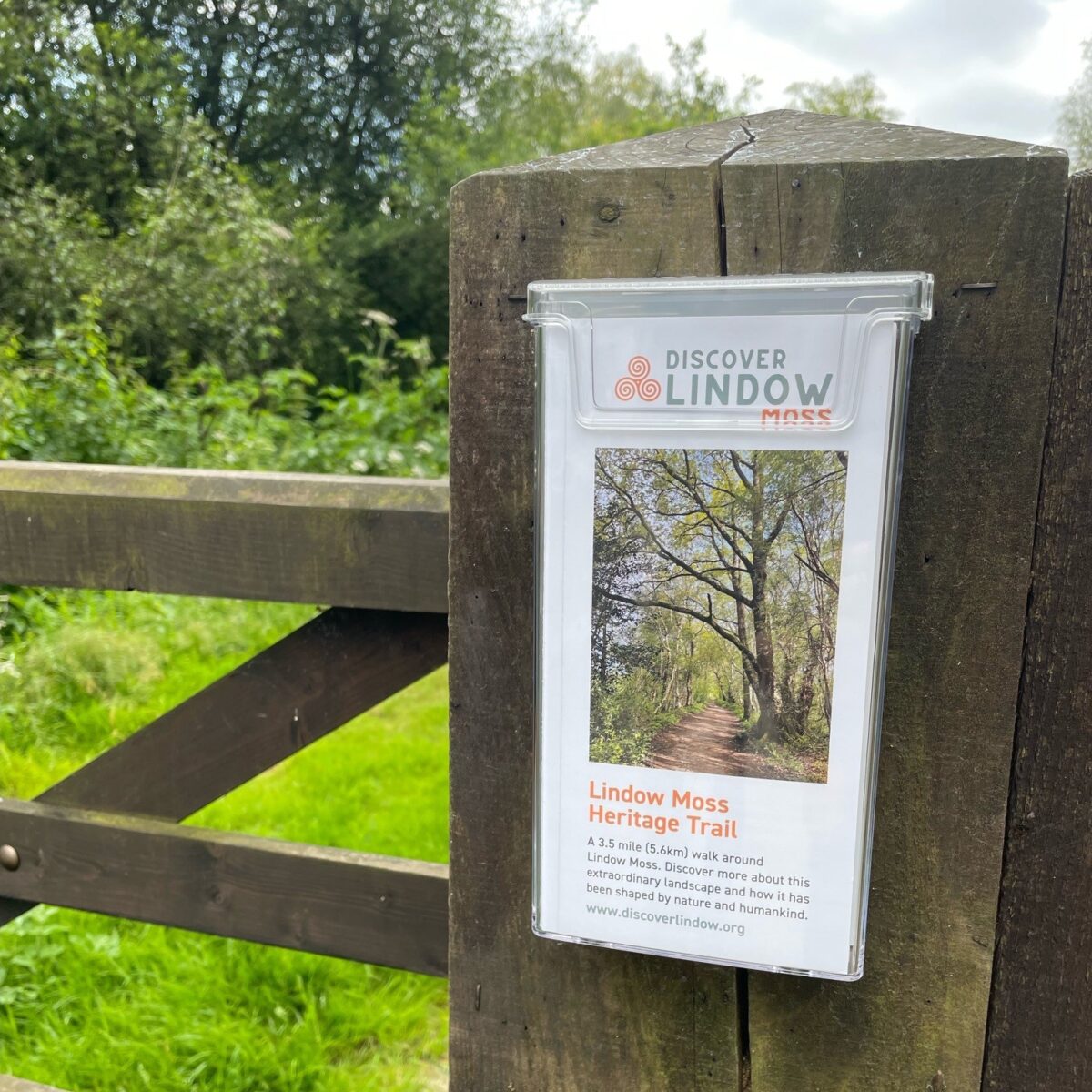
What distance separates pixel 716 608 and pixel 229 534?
26.5 inches

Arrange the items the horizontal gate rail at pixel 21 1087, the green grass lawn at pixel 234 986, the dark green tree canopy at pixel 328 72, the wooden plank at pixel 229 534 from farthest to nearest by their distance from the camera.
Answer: the dark green tree canopy at pixel 328 72, the green grass lawn at pixel 234 986, the horizontal gate rail at pixel 21 1087, the wooden plank at pixel 229 534

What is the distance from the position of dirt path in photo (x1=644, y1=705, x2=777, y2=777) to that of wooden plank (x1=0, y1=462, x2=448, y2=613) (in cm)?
41

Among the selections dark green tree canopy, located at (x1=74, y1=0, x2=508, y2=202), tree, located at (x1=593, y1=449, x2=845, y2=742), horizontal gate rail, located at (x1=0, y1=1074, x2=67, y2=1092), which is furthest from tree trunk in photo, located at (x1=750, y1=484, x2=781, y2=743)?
dark green tree canopy, located at (x1=74, y1=0, x2=508, y2=202)

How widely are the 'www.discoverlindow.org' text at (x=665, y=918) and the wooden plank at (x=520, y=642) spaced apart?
0.08 metres

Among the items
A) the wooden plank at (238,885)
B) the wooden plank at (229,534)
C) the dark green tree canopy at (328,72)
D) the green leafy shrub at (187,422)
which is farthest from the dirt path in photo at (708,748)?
the dark green tree canopy at (328,72)

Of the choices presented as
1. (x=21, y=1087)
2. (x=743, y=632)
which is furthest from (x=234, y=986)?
(x=743, y=632)

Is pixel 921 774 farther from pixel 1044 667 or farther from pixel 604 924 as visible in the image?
pixel 604 924

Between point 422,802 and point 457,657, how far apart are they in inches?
92.6

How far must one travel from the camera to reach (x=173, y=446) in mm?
5801

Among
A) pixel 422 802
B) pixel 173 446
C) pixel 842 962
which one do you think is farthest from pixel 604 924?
pixel 173 446

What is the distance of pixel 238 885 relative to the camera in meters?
1.33

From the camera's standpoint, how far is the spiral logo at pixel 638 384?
0.74m

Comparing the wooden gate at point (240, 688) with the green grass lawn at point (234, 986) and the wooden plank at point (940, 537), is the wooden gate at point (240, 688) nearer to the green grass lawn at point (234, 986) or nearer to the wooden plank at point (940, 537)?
the wooden plank at point (940, 537)

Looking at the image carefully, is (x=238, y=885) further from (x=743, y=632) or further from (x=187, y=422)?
(x=187, y=422)
